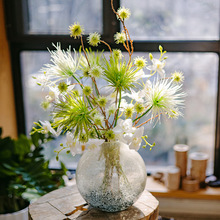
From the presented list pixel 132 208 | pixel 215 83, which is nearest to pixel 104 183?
pixel 132 208

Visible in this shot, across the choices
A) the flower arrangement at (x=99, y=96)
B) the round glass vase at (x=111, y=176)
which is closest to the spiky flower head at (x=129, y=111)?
the flower arrangement at (x=99, y=96)

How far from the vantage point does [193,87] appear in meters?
2.10

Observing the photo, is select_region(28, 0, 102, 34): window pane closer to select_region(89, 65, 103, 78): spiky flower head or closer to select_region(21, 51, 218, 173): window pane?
select_region(21, 51, 218, 173): window pane

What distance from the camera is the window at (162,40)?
1.99 meters

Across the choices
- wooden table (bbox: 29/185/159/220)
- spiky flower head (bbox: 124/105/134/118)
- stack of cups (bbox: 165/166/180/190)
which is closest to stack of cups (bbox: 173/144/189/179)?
stack of cups (bbox: 165/166/180/190)

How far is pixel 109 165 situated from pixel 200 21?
119cm

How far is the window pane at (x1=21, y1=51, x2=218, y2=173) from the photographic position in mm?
2068

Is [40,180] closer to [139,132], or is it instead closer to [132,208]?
[132,208]

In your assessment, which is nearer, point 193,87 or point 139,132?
point 139,132

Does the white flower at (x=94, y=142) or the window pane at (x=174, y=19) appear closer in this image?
the white flower at (x=94, y=142)

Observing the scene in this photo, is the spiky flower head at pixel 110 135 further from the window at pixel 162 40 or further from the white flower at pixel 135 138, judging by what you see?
the window at pixel 162 40

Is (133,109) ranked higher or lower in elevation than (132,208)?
higher

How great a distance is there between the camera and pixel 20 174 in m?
1.81

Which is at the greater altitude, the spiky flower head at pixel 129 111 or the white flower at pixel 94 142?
the spiky flower head at pixel 129 111
